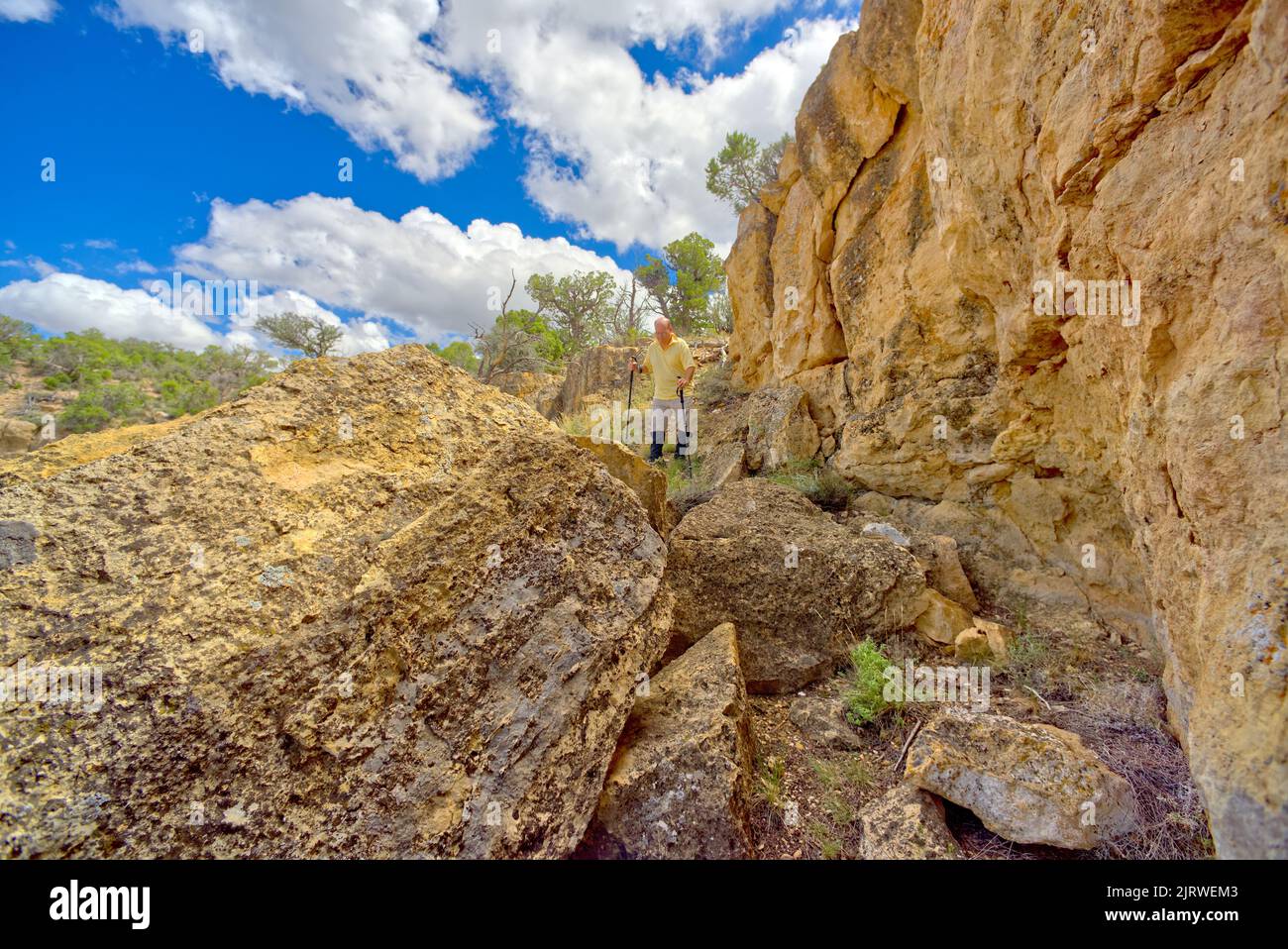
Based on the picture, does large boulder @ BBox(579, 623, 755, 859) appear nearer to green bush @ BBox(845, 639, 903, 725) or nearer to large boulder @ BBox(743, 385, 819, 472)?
green bush @ BBox(845, 639, 903, 725)

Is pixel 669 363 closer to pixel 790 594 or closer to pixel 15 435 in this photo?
pixel 790 594

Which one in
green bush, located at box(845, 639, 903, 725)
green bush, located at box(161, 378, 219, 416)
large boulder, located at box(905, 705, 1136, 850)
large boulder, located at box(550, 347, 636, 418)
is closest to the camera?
large boulder, located at box(905, 705, 1136, 850)

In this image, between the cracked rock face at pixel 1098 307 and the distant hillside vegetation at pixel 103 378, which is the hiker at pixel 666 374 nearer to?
the cracked rock face at pixel 1098 307

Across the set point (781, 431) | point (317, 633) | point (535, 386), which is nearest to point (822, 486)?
point (781, 431)

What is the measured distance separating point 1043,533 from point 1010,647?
1241mm

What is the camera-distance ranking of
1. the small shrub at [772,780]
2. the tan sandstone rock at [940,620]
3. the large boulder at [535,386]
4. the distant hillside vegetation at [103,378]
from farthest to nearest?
the distant hillside vegetation at [103,378], the large boulder at [535,386], the tan sandstone rock at [940,620], the small shrub at [772,780]

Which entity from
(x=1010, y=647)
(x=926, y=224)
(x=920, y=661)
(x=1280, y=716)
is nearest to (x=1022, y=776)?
(x=1280, y=716)

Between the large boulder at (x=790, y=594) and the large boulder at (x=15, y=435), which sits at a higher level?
the large boulder at (x=15, y=435)

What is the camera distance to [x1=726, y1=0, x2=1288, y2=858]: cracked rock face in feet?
5.32

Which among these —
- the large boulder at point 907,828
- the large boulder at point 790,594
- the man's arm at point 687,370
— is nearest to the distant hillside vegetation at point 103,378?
the man's arm at point 687,370

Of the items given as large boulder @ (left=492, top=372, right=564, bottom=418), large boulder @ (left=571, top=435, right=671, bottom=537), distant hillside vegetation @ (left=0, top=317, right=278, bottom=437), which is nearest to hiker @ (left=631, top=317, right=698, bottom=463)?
large boulder @ (left=571, top=435, right=671, bottom=537)

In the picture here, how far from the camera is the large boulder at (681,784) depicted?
2145 mm

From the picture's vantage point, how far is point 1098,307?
106 inches

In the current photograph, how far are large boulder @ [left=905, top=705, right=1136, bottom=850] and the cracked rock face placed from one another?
20.4 inches
